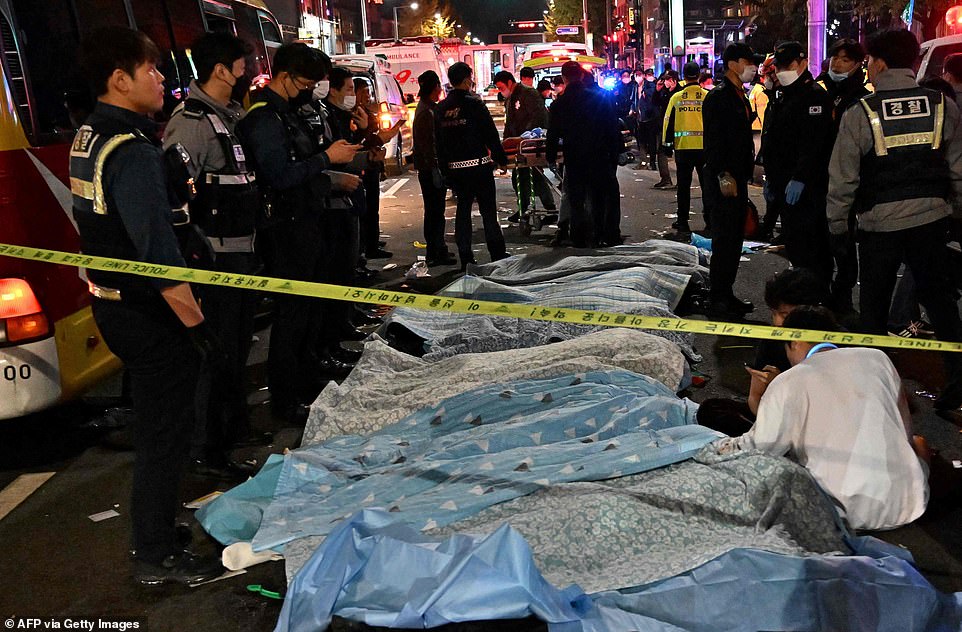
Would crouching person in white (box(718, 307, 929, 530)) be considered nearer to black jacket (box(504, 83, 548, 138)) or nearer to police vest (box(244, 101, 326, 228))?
police vest (box(244, 101, 326, 228))

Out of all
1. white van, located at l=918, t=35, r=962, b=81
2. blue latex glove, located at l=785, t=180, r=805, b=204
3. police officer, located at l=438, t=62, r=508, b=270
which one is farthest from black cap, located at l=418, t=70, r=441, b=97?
white van, located at l=918, t=35, r=962, b=81

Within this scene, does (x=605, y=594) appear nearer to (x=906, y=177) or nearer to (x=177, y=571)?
(x=177, y=571)

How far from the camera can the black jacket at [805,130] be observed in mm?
7535

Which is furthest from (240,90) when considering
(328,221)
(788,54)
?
(788,54)

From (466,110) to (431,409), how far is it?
5368 mm

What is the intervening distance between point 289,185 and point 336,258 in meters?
1.38

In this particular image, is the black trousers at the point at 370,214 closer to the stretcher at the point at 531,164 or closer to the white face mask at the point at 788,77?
the stretcher at the point at 531,164

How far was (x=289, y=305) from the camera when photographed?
19.3ft

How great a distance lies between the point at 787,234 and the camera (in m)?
7.86

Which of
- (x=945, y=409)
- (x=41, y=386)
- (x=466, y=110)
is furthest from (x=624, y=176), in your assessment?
(x=41, y=386)

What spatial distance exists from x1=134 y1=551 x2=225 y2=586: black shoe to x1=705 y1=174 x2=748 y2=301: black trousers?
5.10 metres

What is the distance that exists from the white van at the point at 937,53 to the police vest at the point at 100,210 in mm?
9699

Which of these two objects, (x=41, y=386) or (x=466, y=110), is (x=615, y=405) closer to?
(x=41, y=386)

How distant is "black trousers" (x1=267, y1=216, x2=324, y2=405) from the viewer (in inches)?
231
